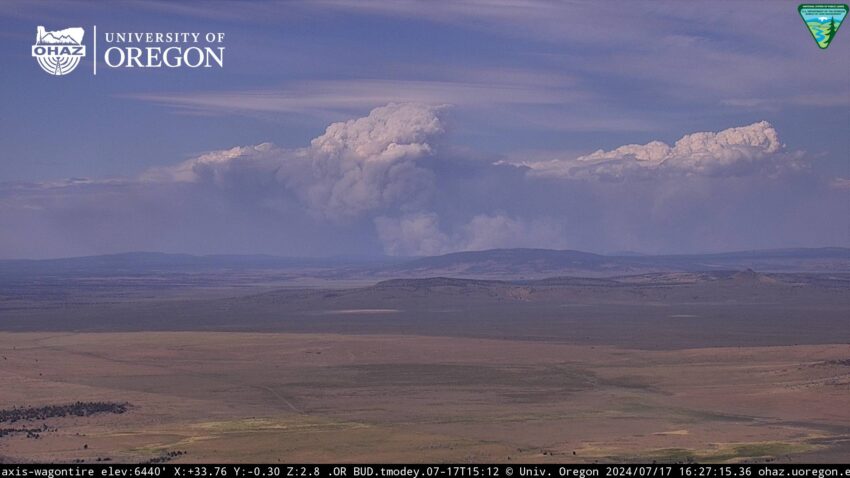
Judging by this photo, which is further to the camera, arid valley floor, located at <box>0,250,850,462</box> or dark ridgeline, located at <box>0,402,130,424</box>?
dark ridgeline, located at <box>0,402,130,424</box>

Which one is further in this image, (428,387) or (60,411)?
(428,387)

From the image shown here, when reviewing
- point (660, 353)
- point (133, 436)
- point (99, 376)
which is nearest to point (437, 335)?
Result: point (660, 353)

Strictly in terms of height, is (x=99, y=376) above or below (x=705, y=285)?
below

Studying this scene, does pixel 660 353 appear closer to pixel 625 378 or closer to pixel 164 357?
pixel 625 378

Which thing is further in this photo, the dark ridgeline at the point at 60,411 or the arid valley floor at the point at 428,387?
the dark ridgeline at the point at 60,411

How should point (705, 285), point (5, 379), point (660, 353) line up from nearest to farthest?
point (5, 379) → point (660, 353) → point (705, 285)
